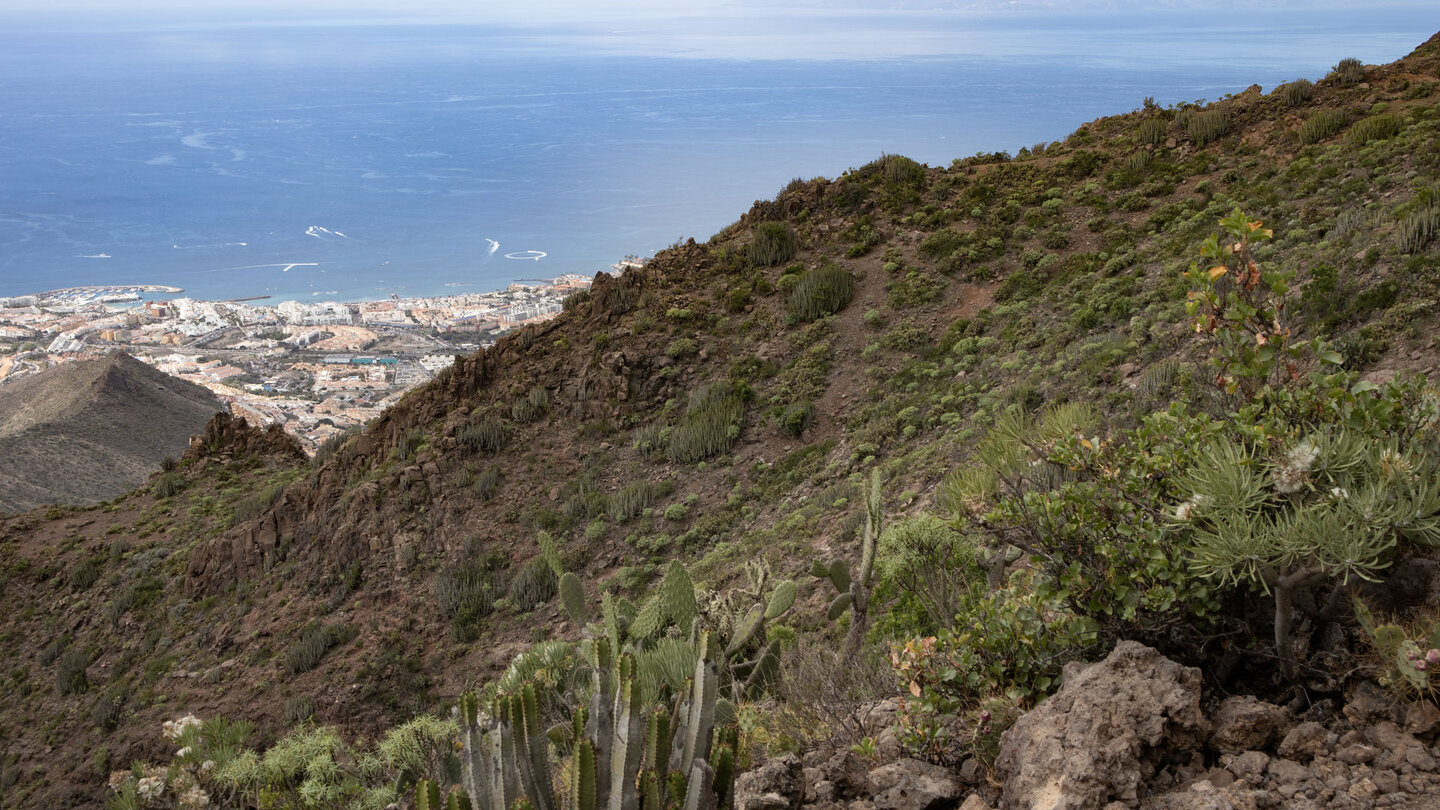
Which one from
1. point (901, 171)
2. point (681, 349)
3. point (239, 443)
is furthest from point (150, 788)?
point (901, 171)

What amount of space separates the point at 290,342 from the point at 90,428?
15286mm

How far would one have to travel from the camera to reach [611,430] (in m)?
13.9

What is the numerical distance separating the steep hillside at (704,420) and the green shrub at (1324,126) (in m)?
0.05

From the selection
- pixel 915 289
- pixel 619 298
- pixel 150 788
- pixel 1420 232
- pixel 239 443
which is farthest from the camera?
pixel 239 443

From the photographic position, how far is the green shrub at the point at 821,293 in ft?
50.3

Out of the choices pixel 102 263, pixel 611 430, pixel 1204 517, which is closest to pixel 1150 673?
pixel 1204 517

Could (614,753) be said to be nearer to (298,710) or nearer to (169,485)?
(298,710)

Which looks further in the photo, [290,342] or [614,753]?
[290,342]

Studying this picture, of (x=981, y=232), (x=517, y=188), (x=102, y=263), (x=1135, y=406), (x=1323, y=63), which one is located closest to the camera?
(x=1135, y=406)

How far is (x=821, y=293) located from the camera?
50.7 feet

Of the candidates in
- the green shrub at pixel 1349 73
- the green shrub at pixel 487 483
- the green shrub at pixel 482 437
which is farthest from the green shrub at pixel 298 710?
the green shrub at pixel 1349 73

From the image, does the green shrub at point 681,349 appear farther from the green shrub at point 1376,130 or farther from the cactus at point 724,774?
the green shrub at point 1376,130

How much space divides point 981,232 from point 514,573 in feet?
37.6

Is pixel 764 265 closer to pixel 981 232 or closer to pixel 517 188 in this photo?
pixel 981 232
